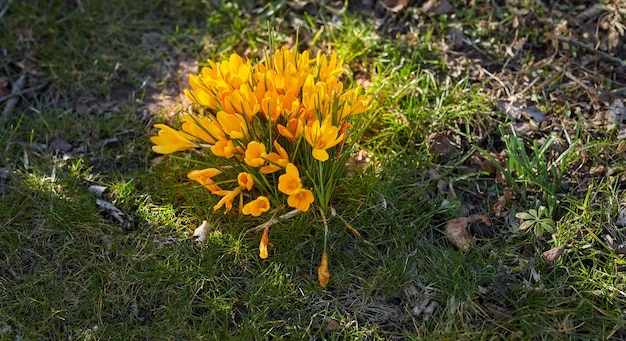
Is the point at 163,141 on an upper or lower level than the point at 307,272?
upper

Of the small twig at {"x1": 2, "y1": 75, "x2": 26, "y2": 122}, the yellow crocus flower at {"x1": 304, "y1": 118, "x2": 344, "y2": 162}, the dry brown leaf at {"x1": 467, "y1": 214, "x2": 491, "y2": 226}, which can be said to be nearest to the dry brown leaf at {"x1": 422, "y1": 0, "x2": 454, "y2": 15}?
the dry brown leaf at {"x1": 467, "y1": 214, "x2": 491, "y2": 226}

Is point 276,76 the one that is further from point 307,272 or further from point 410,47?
point 410,47

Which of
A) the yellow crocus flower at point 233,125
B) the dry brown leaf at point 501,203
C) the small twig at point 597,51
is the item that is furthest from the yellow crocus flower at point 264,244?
the small twig at point 597,51

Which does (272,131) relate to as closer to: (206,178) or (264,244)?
(206,178)

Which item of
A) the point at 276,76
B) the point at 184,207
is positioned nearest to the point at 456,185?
the point at 276,76

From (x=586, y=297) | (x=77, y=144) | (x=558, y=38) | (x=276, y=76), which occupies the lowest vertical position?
(x=586, y=297)

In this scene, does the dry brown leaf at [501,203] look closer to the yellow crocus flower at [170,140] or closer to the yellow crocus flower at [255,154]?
the yellow crocus flower at [255,154]
